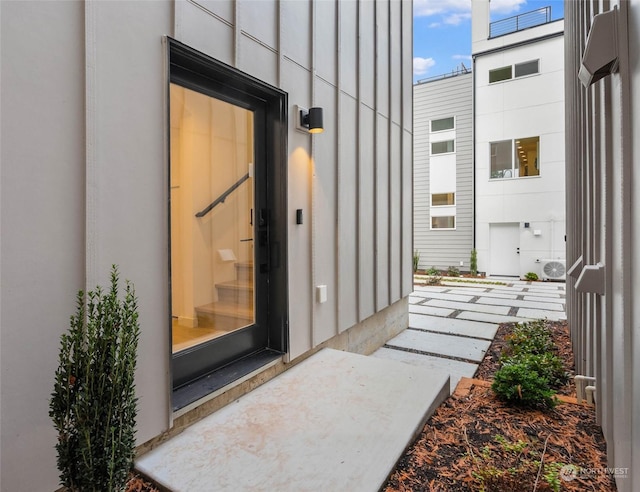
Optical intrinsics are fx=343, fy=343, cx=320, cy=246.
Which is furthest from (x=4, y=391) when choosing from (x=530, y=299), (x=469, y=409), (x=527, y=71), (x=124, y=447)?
(x=527, y=71)

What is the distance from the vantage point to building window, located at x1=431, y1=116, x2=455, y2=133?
12.7 meters

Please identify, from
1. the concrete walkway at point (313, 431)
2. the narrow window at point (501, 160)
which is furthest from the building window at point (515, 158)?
the concrete walkway at point (313, 431)

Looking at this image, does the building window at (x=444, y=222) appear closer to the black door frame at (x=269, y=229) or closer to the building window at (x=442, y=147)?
the building window at (x=442, y=147)

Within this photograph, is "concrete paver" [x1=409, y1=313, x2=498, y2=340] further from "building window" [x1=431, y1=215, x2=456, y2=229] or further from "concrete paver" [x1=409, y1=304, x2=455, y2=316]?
"building window" [x1=431, y1=215, x2=456, y2=229]

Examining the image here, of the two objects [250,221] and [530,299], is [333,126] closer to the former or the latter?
[250,221]

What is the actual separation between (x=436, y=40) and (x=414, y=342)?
129 feet

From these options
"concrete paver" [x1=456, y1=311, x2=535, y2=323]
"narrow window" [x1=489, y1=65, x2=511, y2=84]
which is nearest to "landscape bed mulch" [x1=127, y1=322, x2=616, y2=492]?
"concrete paver" [x1=456, y1=311, x2=535, y2=323]

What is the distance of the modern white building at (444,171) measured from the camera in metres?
12.3

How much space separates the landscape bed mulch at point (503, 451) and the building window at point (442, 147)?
1159cm

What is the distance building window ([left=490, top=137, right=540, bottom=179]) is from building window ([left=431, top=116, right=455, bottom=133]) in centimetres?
→ 172

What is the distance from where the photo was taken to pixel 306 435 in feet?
6.50

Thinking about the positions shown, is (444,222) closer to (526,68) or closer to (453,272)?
(453,272)

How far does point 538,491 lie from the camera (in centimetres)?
162

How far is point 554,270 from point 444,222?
3.84 metres
